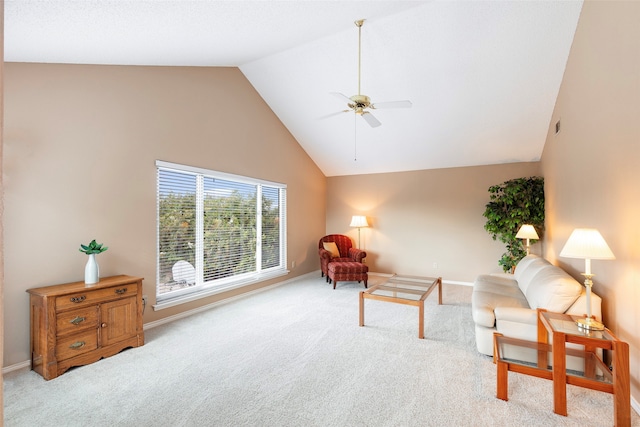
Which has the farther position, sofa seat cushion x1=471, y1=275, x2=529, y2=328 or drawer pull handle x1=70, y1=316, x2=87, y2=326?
sofa seat cushion x1=471, y1=275, x2=529, y2=328

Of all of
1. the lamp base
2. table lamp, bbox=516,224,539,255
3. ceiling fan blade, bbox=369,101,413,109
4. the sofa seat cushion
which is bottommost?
the sofa seat cushion

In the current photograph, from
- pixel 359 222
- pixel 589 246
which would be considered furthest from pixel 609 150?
pixel 359 222

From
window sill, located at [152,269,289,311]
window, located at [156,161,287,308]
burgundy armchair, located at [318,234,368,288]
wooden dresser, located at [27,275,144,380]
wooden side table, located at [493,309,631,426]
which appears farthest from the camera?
burgundy armchair, located at [318,234,368,288]

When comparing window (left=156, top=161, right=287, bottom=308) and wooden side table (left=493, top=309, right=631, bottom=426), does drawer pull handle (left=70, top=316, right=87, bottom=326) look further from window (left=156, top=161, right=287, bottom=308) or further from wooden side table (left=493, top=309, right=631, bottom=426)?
wooden side table (left=493, top=309, right=631, bottom=426)

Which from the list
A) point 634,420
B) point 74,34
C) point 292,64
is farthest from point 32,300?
point 634,420

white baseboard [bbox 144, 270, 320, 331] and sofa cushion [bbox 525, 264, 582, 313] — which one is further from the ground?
sofa cushion [bbox 525, 264, 582, 313]

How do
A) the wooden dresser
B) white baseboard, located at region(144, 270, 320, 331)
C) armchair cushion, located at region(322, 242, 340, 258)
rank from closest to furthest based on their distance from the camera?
the wooden dresser, white baseboard, located at region(144, 270, 320, 331), armchair cushion, located at region(322, 242, 340, 258)

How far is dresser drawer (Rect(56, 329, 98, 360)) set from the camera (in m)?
2.60

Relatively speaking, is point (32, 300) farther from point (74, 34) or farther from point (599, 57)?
point (599, 57)

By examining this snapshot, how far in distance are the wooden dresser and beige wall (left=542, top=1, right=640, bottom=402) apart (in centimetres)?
420

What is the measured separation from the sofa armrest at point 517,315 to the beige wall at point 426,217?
3.51m

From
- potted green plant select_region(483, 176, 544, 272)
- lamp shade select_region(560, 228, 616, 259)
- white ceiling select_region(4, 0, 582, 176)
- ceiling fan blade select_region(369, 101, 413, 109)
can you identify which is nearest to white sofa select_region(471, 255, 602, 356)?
lamp shade select_region(560, 228, 616, 259)

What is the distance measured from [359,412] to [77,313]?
2517mm

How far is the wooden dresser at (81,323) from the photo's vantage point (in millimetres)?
2545
